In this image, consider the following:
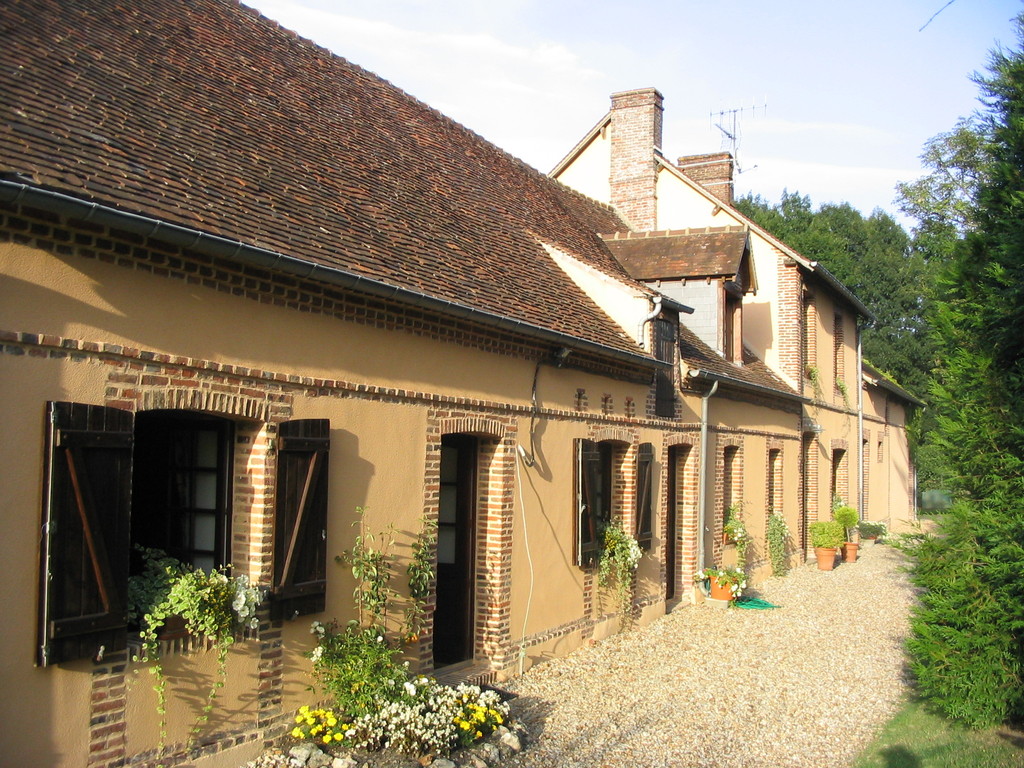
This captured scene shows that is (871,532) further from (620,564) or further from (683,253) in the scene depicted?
(620,564)

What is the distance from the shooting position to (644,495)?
1125 centimetres

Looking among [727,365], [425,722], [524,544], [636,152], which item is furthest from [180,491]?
[636,152]

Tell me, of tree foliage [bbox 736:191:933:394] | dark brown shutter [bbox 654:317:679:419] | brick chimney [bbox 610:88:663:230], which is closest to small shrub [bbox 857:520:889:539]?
brick chimney [bbox 610:88:663:230]

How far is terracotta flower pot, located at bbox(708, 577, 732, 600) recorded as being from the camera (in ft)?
43.3

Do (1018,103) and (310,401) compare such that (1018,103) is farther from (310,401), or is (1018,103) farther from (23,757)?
(23,757)

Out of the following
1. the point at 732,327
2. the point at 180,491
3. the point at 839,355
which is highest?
the point at 839,355

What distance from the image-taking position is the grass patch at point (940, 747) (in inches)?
258

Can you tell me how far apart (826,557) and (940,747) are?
10.8 m

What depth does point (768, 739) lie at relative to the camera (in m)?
7.31

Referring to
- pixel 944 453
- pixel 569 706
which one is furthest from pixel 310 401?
pixel 944 453

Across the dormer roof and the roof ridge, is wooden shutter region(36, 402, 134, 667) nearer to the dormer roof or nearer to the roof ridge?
the dormer roof

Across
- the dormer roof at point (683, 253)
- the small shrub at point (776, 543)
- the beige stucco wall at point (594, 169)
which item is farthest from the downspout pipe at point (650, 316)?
the beige stucco wall at point (594, 169)

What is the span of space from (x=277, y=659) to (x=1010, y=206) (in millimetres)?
6525

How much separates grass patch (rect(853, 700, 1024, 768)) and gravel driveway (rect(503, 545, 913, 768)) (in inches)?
8.3
